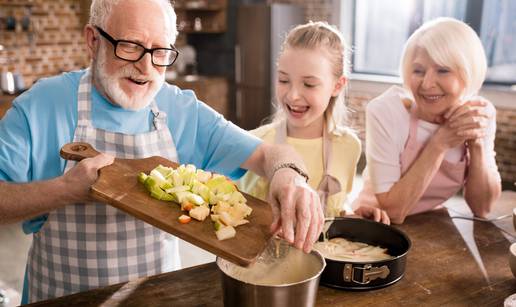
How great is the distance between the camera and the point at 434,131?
198 centimetres

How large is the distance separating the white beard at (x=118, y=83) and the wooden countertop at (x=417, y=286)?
48 cm

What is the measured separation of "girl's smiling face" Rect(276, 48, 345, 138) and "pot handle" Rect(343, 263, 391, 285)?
2.72ft

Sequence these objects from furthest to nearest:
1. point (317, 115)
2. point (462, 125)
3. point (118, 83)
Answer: point (317, 115), point (462, 125), point (118, 83)

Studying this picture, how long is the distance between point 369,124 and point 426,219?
455 millimetres

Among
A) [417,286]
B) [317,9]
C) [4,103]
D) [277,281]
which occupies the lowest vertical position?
[4,103]

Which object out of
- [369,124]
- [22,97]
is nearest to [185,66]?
[369,124]

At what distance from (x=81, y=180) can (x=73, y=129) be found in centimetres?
34

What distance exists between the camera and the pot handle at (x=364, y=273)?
119 cm

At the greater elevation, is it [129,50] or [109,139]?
[129,50]

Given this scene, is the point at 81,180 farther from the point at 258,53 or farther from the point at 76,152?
the point at 258,53

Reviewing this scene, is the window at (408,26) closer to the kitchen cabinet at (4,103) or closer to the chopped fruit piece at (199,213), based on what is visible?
the kitchen cabinet at (4,103)

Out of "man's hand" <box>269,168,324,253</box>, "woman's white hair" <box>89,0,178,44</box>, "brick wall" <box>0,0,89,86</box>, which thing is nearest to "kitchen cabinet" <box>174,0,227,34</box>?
"brick wall" <box>0,0,89,86</box>

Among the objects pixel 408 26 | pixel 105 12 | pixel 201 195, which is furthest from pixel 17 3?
pixel 201 195

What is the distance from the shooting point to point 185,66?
7121 millimetres
